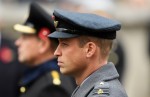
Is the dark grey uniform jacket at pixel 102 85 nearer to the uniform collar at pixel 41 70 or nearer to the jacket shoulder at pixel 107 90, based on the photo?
the jacket shoulder at pixel 107 90

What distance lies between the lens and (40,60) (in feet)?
23.9

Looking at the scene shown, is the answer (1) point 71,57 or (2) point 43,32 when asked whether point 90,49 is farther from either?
(2) point 43,32

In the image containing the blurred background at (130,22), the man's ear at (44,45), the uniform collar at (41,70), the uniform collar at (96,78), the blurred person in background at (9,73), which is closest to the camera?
the uniform collar at (96,78)

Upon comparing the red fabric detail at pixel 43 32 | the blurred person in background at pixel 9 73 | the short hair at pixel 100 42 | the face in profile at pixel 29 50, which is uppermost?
the short hair at pixel 100 42

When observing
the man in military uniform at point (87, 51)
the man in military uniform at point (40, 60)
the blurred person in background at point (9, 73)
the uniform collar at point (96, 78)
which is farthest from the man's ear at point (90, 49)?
the blurred person in background at point (9, 73)

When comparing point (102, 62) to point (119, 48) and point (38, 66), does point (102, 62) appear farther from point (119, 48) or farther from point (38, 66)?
point (119, 48)

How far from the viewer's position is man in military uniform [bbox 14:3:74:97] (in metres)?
6.93

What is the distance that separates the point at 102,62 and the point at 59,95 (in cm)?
148

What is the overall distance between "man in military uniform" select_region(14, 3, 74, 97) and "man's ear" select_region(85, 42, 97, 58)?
1.47 m

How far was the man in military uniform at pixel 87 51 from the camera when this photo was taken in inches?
213

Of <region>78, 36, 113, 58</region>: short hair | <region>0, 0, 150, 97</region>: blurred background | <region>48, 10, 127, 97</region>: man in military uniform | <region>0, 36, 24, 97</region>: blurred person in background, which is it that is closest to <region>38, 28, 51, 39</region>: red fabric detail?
A: <region>0, 36, 24, 97</region>: blurred person in background

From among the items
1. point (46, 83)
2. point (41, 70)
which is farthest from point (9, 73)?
point (46, 83)

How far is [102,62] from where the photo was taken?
5469 mm

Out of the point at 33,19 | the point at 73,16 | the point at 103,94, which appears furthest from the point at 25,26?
the point at 103,94
